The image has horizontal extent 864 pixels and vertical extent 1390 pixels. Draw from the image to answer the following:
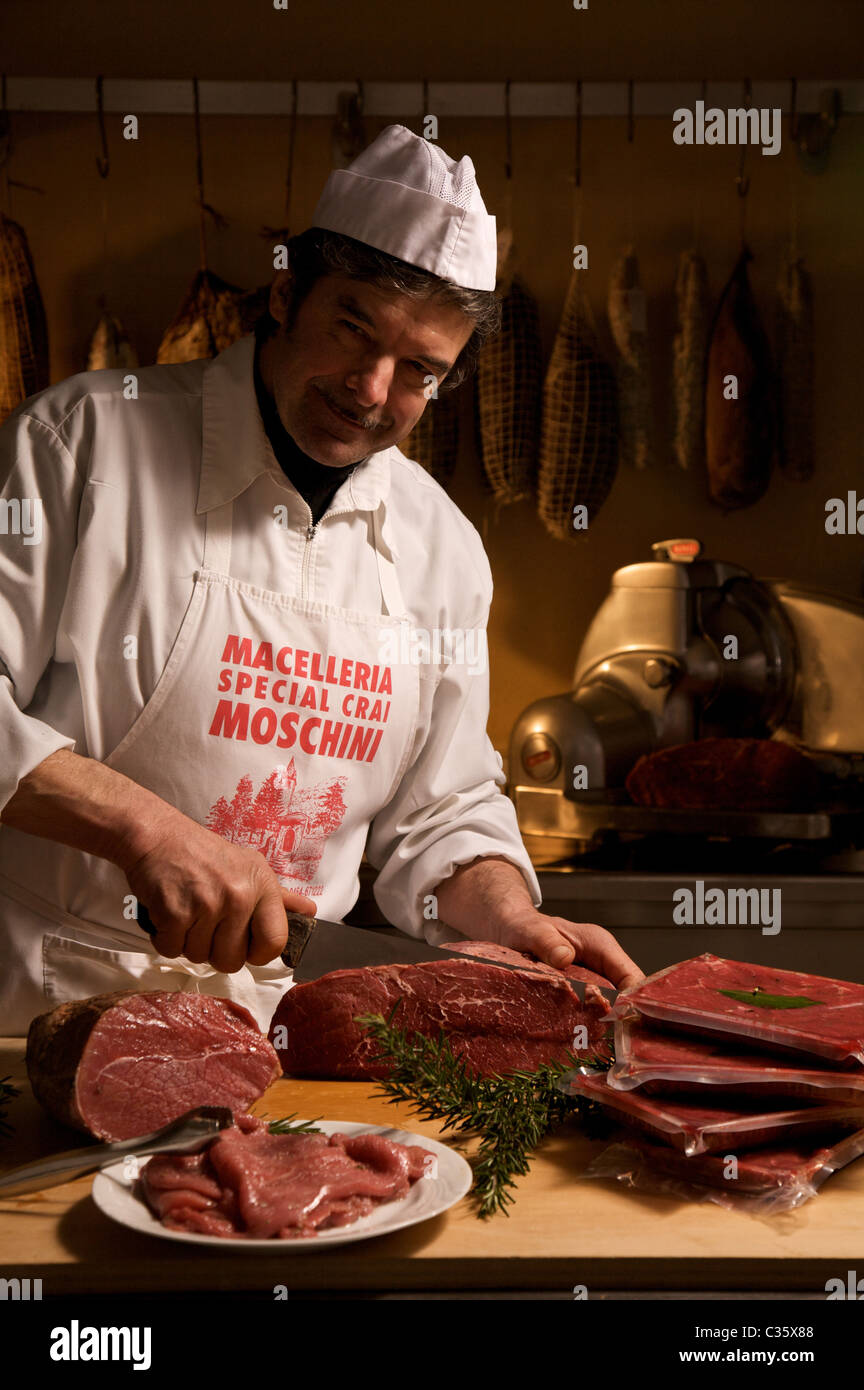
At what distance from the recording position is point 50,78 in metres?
3.44

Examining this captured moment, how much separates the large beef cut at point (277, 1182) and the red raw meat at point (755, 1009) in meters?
0.29

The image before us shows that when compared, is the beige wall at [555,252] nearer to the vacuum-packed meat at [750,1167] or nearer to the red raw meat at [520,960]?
the red raw meat at [520,960]

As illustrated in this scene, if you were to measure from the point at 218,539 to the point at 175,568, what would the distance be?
0.08 m

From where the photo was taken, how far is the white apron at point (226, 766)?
1687 millimetres

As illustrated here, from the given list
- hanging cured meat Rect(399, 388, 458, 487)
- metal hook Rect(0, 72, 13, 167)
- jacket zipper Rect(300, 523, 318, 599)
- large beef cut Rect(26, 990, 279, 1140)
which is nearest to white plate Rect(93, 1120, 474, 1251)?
large beef cut Rect(26, 990, 279, 1140)

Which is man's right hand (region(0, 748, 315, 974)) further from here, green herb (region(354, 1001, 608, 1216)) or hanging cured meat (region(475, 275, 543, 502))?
hanging cured meat (region(475, 275, 543, 502))

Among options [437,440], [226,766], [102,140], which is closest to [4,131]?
[102,140]

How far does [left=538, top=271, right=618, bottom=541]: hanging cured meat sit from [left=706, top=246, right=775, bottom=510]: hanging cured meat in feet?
0.88

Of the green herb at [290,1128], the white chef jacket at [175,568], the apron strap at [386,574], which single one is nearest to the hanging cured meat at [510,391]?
the white chef jacket at [175,568]

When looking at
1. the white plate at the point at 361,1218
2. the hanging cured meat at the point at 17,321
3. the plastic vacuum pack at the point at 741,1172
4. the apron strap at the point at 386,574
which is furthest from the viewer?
the hanging cured meat at the point at 17,321

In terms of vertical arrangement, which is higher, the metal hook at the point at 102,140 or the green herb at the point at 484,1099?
the metal hook at the point at 102,140

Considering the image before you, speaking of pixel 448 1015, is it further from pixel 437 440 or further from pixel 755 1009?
pixel 437 440

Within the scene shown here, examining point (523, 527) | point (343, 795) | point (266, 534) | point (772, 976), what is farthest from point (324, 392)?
point (523, 527)
